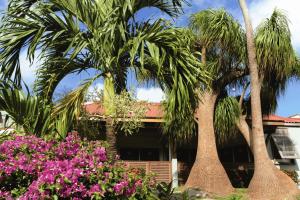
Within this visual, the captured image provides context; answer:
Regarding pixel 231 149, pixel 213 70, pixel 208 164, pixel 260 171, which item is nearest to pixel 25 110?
pixel 260 171

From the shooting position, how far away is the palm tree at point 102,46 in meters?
7.95

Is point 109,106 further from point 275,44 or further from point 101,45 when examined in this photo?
point 275,44

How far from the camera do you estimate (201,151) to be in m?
15.5

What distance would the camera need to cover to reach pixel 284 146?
70.9 feet

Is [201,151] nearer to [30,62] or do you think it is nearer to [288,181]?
[288,181]

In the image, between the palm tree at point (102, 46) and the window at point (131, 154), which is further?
the window at point (131, 154)

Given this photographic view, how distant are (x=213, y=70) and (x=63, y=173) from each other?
11.2 m

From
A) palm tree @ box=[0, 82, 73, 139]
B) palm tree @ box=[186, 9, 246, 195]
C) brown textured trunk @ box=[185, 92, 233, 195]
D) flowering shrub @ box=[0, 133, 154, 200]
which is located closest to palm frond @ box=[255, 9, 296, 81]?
palm tree @ box=[186, 9, 246, 195]

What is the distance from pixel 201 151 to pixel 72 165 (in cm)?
1036

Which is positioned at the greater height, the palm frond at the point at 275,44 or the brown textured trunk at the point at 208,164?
the palm frond at the point at 275,44

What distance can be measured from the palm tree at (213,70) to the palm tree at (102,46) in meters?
6.39

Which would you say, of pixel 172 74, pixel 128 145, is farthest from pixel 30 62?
pixel 128 145

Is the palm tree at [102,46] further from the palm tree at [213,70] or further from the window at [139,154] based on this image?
the window at [139,154]

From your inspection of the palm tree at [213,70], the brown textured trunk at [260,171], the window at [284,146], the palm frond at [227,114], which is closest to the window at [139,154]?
the palm frond at [227,114]
